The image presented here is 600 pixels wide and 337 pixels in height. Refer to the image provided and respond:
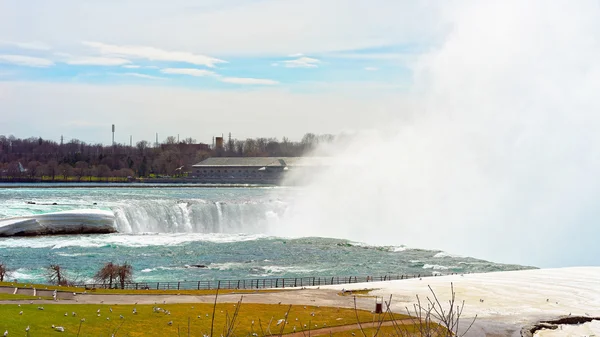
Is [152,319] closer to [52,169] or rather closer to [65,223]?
[65,223]

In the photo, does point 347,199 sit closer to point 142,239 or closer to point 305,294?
point 142,239

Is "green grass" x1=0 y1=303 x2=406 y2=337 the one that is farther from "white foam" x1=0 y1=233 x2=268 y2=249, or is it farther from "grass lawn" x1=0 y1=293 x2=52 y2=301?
"white foam" x1=0 y1=233 x2=268 y2=249

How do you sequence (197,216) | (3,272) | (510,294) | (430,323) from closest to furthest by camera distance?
(430,323), (510,294), (3,272), (197,216)

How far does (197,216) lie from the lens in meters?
82.9

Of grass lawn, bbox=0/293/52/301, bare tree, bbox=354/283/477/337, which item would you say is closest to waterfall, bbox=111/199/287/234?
grass lawn, bbox=0/293/52/301

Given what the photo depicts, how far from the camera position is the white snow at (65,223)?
Result: 68.1m

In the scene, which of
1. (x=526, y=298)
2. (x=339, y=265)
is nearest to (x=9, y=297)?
(x=526, y=298)

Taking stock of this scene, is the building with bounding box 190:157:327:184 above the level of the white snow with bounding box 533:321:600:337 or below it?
above

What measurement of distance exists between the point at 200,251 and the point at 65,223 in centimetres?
1830

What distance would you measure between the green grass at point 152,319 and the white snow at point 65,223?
43392mm

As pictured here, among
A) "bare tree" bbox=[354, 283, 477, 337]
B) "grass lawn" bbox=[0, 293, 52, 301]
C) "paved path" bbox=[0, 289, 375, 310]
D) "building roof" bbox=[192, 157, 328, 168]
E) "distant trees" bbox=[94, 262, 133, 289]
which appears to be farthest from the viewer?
"building roof" bbox=[192, 157, 328, 168]

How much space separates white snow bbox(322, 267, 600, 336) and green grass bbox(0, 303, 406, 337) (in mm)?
5030

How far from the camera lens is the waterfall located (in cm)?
7794

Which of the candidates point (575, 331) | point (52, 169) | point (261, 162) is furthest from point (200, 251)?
point (261, 162)
